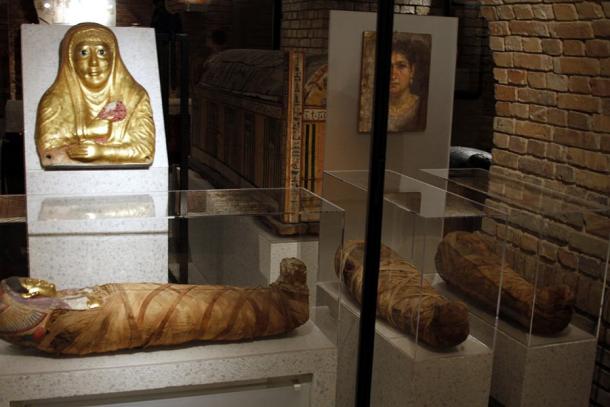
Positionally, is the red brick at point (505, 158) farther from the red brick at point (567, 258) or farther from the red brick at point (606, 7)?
the red brick at point (606, 7)

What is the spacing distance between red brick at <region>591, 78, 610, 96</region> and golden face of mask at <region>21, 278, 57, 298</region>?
56.3 inches

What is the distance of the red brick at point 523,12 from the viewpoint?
79.4 inches

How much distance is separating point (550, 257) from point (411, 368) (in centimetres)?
47

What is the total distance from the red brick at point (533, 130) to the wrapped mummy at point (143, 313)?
2.22 feet

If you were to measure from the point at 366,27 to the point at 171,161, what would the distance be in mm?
941

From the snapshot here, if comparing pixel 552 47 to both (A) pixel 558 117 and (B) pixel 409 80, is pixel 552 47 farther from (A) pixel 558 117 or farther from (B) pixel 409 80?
(B) pixel 409 80

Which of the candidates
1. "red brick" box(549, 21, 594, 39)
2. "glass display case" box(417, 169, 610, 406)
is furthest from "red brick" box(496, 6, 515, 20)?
"glass display case" box(417, 169, 610, 406)

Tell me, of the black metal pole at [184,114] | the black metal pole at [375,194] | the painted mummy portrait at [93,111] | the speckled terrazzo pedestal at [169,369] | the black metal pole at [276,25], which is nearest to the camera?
the black metal pole at [375,194]

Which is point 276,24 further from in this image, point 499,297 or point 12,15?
point 499,297

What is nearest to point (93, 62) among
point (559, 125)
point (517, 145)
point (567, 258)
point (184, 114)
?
point (184, 114)

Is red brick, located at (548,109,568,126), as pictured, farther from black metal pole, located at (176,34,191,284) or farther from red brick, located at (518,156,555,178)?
black metal pole, located at (176,34,191,284)

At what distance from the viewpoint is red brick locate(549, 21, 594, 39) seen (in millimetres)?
1972

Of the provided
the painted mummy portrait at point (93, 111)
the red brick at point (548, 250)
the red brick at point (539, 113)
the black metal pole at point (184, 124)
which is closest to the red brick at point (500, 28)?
the red brick at point (539, 113)

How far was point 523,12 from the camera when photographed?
2037 millimetres
